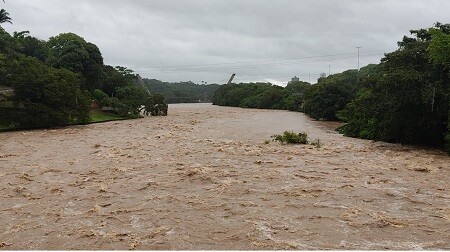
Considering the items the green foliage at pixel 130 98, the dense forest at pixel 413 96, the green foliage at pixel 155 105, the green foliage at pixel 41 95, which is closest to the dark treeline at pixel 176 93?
the green foliage at pixel 155 105

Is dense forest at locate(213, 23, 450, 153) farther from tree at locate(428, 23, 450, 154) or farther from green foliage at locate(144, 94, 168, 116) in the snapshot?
green foliage at locate(144, 94, 168, 116)

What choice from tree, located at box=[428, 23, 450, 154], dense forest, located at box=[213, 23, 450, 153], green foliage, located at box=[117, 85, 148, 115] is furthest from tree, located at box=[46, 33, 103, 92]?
tree, located at box=[428, 23, 450, 154]

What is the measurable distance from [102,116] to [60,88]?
12848 millimetres

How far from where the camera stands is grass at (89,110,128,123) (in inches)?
1765

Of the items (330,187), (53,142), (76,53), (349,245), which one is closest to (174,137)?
(53,142)

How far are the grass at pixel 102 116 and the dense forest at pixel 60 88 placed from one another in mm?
878

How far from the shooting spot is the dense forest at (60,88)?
33688 mm

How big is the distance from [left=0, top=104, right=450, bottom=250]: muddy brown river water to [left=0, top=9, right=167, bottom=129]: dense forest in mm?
13800

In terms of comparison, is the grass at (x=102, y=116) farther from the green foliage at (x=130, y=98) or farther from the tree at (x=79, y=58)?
the tree at (x=79, y=58)

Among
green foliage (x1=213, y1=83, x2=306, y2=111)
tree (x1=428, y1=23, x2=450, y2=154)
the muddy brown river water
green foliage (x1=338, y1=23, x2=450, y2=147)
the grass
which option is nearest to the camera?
the muddy brown river water

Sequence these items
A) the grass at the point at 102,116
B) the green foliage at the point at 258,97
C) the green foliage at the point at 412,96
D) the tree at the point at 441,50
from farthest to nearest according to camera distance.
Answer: the green foliage at the point at 258,97 → the grass at the point at 102,116 → the green foliage at the point at 412,96 → the tree at the point at 441,50

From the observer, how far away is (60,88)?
35312mm

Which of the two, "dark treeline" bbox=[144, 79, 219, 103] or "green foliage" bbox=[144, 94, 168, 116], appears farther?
"dark treeline" bbox=[144, 79, 219, 103]

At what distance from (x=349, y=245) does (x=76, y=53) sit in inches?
1854
